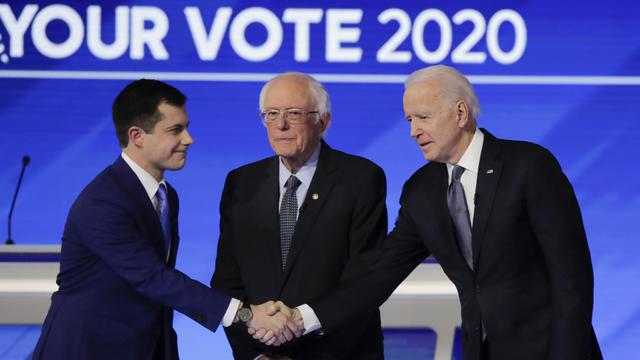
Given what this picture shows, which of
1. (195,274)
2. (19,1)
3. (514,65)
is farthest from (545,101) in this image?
(19,1)

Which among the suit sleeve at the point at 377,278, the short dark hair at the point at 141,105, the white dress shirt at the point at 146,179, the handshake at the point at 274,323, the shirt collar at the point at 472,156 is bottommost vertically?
the handshake at the point at 274,323

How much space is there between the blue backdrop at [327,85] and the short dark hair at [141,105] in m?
2.34

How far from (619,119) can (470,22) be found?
97 cm

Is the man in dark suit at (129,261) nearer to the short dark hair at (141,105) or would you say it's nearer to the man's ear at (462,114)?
the short dark hair at (141,105)

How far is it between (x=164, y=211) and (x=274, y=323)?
431 mm

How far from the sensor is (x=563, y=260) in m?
2.23

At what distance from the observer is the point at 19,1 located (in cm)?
489

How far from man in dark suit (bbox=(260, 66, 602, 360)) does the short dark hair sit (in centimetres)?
68

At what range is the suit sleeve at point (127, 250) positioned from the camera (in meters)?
2.42

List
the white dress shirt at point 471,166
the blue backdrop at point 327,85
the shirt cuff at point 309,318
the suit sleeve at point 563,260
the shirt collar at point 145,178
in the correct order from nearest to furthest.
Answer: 1. the suit sleeve at point 563,260
2. the white dress shirt at point 471,166
3. the shirt collar at point 145,178
4. the shirt cuff at point 309,318
5. the blue backdrop at point 327,85

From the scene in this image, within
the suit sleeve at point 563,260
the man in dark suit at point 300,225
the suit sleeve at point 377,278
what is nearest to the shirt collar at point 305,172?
the man in dark suit at point 300,225

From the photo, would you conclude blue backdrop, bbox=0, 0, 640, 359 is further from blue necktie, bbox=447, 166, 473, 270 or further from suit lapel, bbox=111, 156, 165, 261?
blue necktie, bbox=447, 166, 473, 270

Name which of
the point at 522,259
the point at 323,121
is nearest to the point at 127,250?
the point at 323,121

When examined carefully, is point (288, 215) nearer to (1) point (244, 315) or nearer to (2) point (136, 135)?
(1) point (244, 315)
